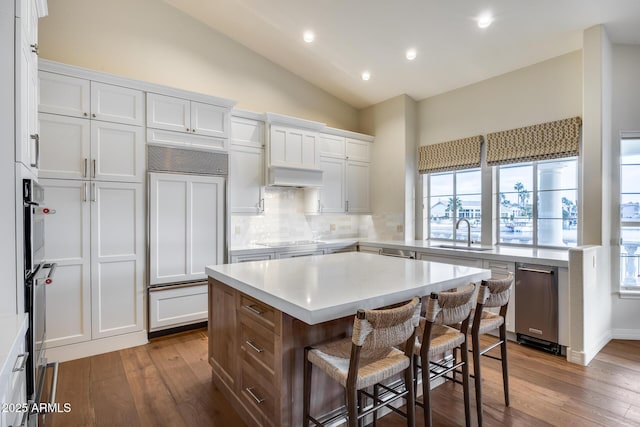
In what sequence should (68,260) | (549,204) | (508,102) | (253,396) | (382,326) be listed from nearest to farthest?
(382,326) < (253,396) < (68,260) < (549,204) < (508,102)

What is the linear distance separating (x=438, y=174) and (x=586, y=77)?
6.59 ft

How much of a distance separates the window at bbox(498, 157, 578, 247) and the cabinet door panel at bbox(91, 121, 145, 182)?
4147mm

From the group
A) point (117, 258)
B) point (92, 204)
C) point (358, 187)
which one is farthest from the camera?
point (358, 187)

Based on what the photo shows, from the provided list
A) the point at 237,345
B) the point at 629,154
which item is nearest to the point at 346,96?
the point at 629,154

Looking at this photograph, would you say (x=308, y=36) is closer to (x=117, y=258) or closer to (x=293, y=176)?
(x=293, y=176)

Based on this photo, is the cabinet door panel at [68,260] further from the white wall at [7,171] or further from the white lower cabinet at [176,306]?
the white wall at [7,171]

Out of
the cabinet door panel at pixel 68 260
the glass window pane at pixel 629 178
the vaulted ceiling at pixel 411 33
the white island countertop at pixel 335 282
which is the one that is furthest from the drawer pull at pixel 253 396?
the glass window pane at pixel 629 178

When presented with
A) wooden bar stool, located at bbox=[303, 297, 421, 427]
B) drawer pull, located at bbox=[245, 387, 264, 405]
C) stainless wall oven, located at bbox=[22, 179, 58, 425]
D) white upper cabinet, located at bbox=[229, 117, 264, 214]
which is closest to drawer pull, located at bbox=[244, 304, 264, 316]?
wooden bar stool, located at bbox=[303, 297, 421, 427]

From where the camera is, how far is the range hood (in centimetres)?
422

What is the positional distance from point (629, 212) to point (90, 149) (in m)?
5.27

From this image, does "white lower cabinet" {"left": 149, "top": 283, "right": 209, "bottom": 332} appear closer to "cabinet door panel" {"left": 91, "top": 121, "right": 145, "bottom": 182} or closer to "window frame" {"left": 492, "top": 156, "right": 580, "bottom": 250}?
"cabinet door panel" {"left": 91, "top": 121, "right": 145, "bottom": 182}

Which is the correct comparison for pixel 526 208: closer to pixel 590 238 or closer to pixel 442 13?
pixel 590 238

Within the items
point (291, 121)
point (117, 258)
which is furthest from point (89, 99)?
point (291, 121)

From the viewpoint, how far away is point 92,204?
2973 millimetres
